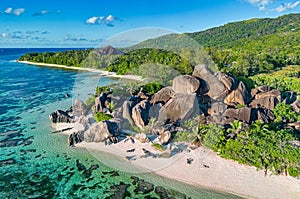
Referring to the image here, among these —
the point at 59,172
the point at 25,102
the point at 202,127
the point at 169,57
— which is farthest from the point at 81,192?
the point at 169,57

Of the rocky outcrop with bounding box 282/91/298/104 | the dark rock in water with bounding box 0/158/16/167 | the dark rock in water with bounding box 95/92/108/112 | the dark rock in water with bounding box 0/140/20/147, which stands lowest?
the dark rock in water with bounding box 0/158/16/167

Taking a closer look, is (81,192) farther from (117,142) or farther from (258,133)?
(258,133)

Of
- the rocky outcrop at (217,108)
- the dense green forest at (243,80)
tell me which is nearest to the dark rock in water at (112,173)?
the dense green forest at (243,80)

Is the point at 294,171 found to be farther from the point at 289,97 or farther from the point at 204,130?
the point at 289,97

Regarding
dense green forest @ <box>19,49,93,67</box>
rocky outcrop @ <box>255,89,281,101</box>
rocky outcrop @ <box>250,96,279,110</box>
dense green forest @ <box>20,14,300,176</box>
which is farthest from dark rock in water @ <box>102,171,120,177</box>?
dense green forest @ <box>19,49,93,67</box>

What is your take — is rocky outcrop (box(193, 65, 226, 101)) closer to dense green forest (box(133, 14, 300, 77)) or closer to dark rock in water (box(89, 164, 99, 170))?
dense green forest (box(133, 14, 300, 77))

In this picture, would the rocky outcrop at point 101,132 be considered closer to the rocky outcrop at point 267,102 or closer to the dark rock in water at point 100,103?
the dark rock in water at point 100,103

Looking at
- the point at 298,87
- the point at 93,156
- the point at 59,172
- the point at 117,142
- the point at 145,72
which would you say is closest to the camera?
the point at 59,172
